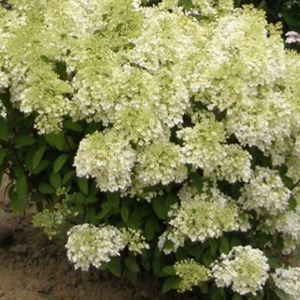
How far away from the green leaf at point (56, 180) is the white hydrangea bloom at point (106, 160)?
0.83ft

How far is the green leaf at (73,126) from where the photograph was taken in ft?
11.7

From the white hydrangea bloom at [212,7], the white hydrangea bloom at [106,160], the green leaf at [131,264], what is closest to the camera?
the white hydrangea bloom at [106,160]

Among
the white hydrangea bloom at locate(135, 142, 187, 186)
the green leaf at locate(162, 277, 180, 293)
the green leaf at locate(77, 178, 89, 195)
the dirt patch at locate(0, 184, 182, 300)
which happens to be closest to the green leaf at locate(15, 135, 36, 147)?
the green leaf at locate(77, 178, 89, 195)

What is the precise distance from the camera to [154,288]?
4.12 m

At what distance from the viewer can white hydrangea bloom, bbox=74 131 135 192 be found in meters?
3.34

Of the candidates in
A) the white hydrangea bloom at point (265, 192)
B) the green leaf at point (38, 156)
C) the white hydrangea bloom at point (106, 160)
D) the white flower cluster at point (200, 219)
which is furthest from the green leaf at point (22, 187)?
the white hydrangea bloom at point (265, 192)

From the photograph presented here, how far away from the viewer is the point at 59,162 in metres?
3.61

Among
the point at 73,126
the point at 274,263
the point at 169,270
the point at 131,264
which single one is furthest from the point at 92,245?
the point at 274,263

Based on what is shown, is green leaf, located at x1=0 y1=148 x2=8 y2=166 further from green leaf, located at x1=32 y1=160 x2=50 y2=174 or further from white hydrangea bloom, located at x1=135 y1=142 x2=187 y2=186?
white hydrangea bloom, located at x1=135 y1=142 x2=187 y2=186

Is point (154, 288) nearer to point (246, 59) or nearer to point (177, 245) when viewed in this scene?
point (177, 245)

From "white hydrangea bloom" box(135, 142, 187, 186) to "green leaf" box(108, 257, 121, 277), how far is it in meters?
0.48

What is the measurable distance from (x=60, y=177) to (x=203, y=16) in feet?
4.22

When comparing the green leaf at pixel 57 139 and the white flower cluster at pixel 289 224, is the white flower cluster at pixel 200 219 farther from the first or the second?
the green leaf at pixel 57 139

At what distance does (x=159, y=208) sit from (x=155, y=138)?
39 centimetres
